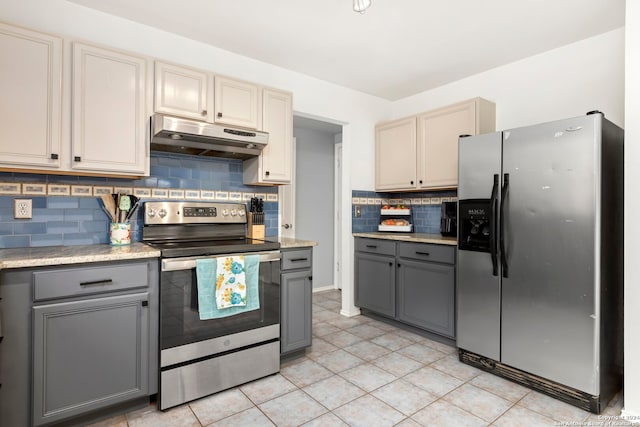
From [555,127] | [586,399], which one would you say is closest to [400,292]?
[586,399]

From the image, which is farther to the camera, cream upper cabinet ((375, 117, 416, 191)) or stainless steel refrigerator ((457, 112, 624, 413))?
cream upper cabinet ((375, 117, 416, 191))

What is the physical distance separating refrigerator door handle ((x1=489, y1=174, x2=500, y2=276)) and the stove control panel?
188 cm

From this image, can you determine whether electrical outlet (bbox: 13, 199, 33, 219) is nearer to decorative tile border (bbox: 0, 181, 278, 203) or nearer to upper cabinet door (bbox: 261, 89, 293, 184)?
decorative tile border (bbox: 0, 181, 278, 203)

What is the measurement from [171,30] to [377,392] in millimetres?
2951

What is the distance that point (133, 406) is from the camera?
201 centimetres

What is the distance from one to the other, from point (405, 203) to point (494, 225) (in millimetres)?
1689

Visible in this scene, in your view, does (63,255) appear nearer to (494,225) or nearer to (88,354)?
(88,354)

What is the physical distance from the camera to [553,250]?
85.7 inches

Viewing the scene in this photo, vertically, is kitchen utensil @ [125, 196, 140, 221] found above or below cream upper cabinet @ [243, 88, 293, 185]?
below

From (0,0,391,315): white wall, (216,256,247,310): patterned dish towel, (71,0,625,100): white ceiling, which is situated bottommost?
(216,256,247,310): patterned dish towel

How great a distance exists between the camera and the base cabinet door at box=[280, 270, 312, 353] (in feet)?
8.44

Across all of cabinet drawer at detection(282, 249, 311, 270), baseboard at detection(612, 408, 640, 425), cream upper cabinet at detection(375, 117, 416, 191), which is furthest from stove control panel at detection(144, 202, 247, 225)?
baseboard at detection(612, 408, 640, 425)

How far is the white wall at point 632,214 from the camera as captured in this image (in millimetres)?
1979

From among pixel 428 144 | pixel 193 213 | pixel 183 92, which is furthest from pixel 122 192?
pixel 428 144
